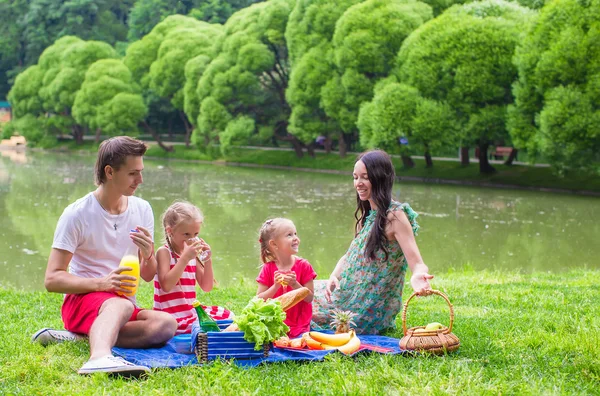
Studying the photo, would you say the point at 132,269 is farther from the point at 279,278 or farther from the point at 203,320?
the point at 279,278

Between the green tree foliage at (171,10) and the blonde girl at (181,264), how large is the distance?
154 ft

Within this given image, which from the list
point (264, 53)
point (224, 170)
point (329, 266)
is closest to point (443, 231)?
point (329, 266)

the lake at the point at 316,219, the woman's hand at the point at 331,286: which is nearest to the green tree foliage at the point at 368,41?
the lake at the point at 316,219

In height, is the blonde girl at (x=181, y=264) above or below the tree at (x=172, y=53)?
below

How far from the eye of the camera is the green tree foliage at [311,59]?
94.9ft

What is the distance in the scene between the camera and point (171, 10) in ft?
172

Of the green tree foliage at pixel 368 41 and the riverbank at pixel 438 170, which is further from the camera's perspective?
the green tree foliage at pixel 368 41

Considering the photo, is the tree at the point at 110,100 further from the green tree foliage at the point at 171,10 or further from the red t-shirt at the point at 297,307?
the red t-shirt at the point at 297,307

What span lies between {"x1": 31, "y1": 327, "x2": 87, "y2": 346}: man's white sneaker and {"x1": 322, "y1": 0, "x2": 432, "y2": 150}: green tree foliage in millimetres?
22609

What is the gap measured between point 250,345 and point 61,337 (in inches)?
42.5

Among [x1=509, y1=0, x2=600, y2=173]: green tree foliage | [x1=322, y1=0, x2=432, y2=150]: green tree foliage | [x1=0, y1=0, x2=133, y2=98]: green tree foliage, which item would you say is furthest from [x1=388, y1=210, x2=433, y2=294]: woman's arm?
[x1=0, y1=0, x2=133, y2=98]: green tree foliage

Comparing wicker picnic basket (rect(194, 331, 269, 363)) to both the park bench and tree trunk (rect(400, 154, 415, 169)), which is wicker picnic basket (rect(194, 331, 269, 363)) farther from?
the park bench

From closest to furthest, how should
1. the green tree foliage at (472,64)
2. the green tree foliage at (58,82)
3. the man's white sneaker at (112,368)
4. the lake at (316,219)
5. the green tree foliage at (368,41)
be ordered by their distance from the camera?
A: the man's white sneaker at (112,368)
the lake at (316,219)
the green tree foliage at (472,64)
the green tree foliage at (368,41)
the green tree foliage at (58,82)

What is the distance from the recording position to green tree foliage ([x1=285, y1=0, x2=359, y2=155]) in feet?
94.9
